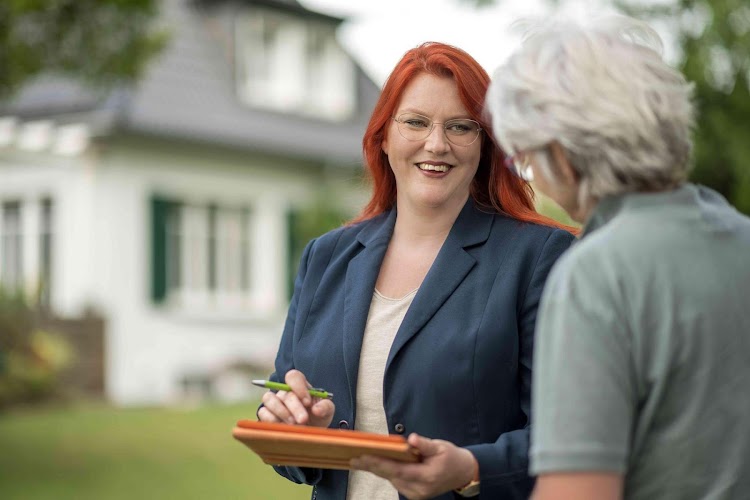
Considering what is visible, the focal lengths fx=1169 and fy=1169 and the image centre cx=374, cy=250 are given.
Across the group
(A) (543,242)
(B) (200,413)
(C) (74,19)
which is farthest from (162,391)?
(A) (543,242)

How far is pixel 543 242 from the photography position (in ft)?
8.77

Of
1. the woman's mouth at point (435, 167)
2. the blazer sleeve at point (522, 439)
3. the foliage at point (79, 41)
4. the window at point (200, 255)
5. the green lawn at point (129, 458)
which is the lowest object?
the green lawn at point (129, 458)

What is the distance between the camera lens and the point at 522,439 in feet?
8.06

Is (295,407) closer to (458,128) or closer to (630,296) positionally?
(458,128)

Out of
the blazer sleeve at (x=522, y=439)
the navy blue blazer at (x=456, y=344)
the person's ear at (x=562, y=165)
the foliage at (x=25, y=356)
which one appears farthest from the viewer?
the foliage at (x=25, y=356)

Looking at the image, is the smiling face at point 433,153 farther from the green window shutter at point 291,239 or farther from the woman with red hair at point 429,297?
the green window shutter at point 291,239

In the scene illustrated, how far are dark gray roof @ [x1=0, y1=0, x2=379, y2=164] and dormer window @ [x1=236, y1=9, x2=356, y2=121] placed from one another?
0.20m

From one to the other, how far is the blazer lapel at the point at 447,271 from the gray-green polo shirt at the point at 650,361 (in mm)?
985

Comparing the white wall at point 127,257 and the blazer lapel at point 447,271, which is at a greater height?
the blazer lapel at point 447,271

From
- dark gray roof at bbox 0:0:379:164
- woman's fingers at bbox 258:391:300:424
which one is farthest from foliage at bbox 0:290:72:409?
woman's fingers at bbox 258:391:300:424

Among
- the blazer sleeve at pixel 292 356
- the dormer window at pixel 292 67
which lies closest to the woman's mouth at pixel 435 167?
the blazer sleeve at pixel 292 356

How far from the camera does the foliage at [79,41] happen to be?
347 inches

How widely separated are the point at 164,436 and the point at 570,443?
10.1 metres

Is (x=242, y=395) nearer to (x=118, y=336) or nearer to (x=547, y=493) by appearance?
(x=118, y=336)
